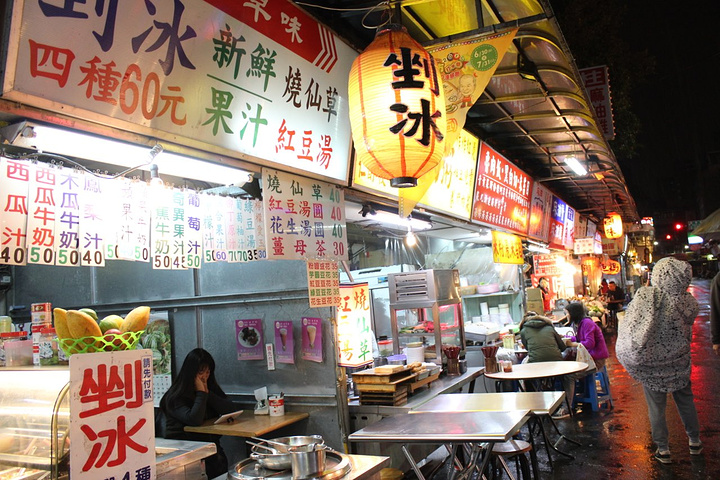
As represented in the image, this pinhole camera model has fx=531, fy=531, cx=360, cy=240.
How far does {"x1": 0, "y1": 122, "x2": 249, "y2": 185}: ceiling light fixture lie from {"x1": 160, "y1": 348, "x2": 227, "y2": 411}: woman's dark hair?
2.32 meters

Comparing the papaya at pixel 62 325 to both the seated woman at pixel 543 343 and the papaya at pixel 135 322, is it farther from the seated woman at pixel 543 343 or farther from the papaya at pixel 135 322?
the seated woman at pixel 543 343

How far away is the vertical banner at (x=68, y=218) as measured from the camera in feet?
10.8

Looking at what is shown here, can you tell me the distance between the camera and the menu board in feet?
33.0

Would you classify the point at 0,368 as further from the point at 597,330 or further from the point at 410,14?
the point at 597,330

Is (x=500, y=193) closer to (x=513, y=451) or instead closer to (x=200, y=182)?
(x=513, y=451)

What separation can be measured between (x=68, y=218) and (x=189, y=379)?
292 centimetres

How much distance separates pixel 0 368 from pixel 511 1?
5.69 meters

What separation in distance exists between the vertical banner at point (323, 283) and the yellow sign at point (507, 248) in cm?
639

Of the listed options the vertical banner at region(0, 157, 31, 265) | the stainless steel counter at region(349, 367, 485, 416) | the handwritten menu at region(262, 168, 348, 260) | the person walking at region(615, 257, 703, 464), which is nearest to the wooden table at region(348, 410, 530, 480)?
the stainless steel counter at region(349, 367, 485, 416)

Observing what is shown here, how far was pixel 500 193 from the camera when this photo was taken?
37.1 feet

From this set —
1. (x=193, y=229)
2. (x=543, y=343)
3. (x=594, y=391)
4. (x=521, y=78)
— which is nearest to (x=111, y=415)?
(x=193, y=229)

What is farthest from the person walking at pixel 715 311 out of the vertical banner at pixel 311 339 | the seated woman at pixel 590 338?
the vertical banner at pixel 311 339

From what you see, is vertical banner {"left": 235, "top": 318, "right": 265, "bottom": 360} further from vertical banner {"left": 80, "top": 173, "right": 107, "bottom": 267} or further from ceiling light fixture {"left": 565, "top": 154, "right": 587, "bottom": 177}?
ceiling light fixture {"left": 565, "top": 154, "right": 587, "bottom": 177}

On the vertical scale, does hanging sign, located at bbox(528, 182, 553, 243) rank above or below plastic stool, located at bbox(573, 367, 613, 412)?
above
